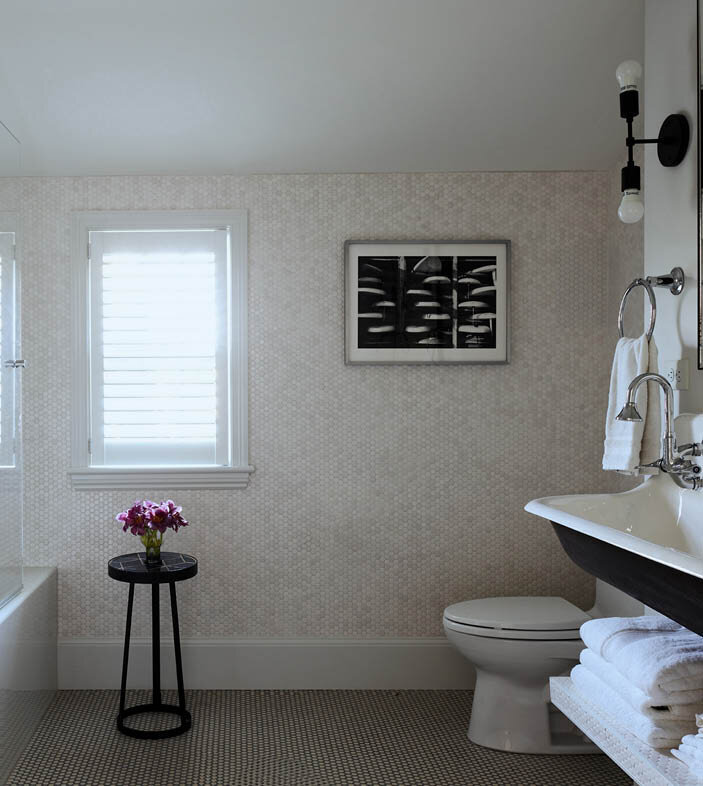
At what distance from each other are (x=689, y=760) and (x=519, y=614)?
1358 millimetres

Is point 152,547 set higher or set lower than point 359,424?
lower

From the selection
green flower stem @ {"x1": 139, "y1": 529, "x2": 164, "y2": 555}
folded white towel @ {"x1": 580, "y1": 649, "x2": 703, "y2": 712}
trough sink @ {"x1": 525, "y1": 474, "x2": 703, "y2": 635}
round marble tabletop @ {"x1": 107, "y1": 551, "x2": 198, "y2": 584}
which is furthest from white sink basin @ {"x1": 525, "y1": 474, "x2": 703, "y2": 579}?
green flower stem @ {"x1": 139, "y1": 529, "x2": 164, "y2": 555}

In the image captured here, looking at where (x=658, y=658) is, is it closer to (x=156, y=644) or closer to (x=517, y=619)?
(x=517, y=619)

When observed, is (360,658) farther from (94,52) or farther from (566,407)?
(94,52)

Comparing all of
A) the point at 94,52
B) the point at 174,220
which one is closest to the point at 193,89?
the point at 94,52

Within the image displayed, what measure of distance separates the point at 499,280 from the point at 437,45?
1128 mm

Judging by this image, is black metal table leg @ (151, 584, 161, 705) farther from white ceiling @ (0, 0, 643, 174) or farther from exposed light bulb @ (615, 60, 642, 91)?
exposed light bulb @ (615, 60, 642, 91)

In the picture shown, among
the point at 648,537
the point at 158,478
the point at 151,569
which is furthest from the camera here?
the point at 158,478

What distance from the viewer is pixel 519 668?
2777 millimetres

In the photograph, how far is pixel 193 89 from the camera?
2797mm

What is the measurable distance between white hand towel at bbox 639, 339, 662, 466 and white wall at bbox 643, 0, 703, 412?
9cm

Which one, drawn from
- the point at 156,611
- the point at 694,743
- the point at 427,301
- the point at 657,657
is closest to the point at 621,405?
the point at 657,657

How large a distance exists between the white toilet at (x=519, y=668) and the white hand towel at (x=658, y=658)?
1.02 meters

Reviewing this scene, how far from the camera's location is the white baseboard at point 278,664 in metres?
3.39
